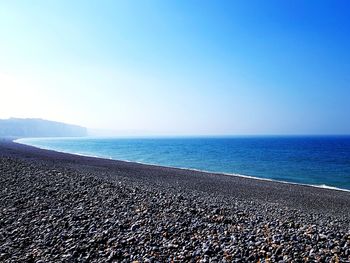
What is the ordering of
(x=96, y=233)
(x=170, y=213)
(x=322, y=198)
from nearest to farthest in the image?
(x=96, y=233), (x=170, y=213), (x=322, y=198)

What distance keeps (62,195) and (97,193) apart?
1756mm

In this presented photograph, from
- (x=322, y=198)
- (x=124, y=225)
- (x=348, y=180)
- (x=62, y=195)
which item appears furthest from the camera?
(x=348, y=180)

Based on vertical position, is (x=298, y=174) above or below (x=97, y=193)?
below

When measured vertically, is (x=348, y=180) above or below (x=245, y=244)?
below

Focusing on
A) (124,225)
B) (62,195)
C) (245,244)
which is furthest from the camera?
(62,195)

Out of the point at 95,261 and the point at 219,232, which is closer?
the point at 95,261

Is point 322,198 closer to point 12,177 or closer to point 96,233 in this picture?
point 96,233

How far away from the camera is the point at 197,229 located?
30.1 ft

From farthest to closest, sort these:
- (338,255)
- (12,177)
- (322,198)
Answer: (322,198), (12,177), (338,255)

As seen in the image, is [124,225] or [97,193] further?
[97,193]

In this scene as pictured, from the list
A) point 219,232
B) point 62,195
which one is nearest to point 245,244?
point 219,232

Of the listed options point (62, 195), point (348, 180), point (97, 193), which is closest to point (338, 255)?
point (97, 193)

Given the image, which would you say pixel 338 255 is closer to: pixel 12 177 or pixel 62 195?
pixel 62 195

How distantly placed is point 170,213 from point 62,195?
6.28 meters
